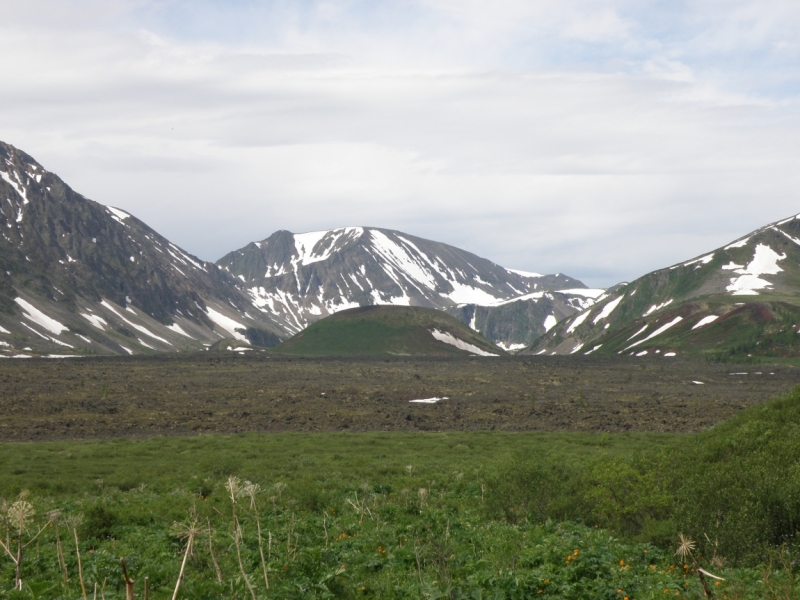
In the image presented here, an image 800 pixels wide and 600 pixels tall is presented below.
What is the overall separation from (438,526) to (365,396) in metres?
64.5

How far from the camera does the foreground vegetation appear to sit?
14.7 m

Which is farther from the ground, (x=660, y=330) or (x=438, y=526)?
(x=660, y=330)

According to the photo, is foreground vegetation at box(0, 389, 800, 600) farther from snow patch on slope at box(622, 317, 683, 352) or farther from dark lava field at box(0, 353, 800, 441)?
snow patch on slope at box(622, 317, 683, 352)

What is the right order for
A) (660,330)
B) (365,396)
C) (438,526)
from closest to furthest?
(438,526)
(365,396)
(660,330)

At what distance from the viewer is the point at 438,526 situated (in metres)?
23.1

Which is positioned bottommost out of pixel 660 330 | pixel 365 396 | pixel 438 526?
pixel 365 396

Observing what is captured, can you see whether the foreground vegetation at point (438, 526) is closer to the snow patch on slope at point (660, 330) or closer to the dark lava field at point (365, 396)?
the dark lava field at point (365, 396)

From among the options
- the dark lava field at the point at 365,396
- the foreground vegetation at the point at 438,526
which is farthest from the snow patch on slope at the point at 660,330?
the foreground vegetation at the point at 438,526

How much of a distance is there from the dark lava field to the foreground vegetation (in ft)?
82.9

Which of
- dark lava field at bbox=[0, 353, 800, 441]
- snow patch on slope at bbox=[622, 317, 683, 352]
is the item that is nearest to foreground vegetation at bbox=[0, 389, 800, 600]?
dark lava field at bbox=[0, 353, 800, 441]

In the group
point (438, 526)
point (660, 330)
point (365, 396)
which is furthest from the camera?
point (660, 330)

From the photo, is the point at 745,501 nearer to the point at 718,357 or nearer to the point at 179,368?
the point at 179,368

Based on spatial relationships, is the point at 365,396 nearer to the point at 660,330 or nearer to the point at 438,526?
the point at 438,526

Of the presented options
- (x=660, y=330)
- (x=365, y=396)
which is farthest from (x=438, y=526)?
(x=660, y=330)
